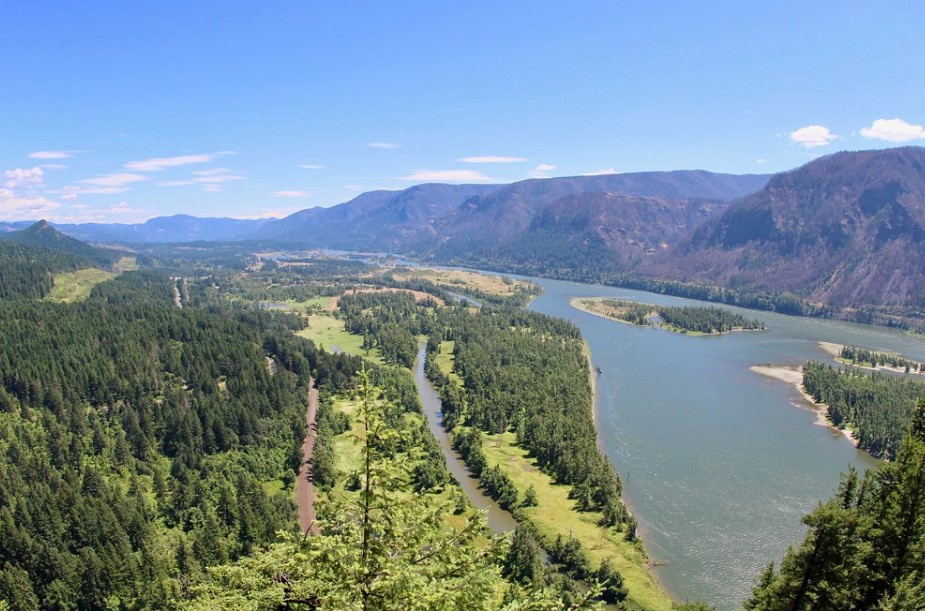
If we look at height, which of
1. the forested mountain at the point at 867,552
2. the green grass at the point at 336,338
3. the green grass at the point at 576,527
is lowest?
the green grass at the point at 576,527

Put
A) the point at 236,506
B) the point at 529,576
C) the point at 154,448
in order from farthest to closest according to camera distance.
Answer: the point at 154,448, the point at 236,506, the point at 529,576

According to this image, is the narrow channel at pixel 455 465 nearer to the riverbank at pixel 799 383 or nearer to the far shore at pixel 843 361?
the riverbank at pixel 799 383

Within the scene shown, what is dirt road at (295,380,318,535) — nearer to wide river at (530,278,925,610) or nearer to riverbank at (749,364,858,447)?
wide river at (530,278,925,610)

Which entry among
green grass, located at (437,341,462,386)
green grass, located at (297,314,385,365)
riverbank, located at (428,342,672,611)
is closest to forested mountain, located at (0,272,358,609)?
green grass, located at (297,314,385,365)

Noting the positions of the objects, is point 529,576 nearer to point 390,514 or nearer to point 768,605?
point 768,605

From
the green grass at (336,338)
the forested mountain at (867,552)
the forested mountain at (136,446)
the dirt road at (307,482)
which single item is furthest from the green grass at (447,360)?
the forested mountain at (867,552)

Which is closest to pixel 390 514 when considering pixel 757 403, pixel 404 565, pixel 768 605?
pixel 404 565
